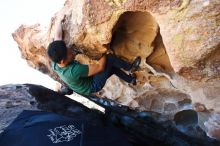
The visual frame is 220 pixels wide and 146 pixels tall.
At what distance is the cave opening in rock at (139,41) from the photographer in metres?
5.61

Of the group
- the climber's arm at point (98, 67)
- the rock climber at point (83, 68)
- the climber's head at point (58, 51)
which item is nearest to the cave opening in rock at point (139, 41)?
the rock climber at point (83, 68)

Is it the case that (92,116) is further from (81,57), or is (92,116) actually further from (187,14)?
(187,14)

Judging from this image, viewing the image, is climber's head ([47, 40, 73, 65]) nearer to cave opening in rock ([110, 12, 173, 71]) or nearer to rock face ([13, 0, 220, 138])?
rock face ([13, 0, 220, 138])

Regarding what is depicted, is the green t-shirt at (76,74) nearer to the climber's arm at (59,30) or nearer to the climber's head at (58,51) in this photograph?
the climber's head at (58,51)

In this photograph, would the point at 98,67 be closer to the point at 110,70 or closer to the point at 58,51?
the point at 110,70

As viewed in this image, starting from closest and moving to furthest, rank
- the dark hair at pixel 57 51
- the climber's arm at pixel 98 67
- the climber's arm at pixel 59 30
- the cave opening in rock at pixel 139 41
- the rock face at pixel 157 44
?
the rock face at pixel 157 44
the dark hair at pixel 57 51
the cave opening in rock at pixel 139 41
the climber's arm at pixel 98 67
the climber's arm at pixel 59 30

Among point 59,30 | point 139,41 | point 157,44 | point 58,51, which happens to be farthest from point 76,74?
point 157,44

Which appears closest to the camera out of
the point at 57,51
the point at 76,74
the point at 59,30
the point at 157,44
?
the point at 57,51

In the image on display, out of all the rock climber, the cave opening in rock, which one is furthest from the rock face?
the rock climber

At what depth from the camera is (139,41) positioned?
599 cm

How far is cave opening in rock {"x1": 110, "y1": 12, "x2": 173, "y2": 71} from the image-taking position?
5.61 meters

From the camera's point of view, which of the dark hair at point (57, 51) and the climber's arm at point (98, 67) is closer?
the dark hair at point (57, 51)

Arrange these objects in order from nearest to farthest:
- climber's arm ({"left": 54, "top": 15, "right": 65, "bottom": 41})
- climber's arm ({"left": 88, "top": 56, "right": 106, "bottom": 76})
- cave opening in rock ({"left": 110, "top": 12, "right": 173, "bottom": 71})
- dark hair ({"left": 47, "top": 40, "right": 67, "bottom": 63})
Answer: dark hair ({"left": 47, "top": 40, "right": 67, "bottom": 63}) < cave opening in rock ({"left": 110, "top": 12, "right": 173, "bottom": 71}) < climber's arm ({"left": 88, "top": 56, "right": 106, "bottom": 76}) < climber's arm ({"left": 54, "top": 15, "right": 65, "bottom": 41})

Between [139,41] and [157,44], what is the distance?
0.27 meters
